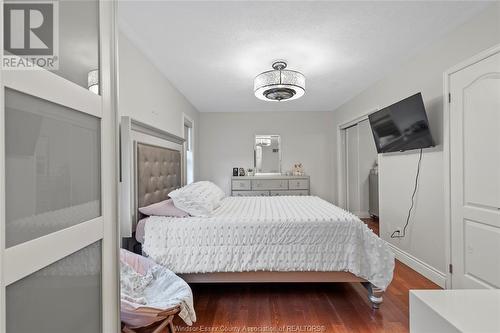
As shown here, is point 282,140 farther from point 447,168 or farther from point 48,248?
point 48,248

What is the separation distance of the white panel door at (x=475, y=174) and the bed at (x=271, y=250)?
703 millimetres

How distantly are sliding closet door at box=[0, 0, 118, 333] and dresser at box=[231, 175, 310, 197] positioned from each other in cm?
398

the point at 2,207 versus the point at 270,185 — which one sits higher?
the point at 2,207

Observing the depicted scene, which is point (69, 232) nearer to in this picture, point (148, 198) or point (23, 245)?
point (23, 245)

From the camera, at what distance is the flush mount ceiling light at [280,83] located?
2.61 meters

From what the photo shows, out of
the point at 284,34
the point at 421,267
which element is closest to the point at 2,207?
the point at 284,34

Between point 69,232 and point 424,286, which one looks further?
point 424,286

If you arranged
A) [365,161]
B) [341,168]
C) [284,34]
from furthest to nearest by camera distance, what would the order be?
[365,161] → [341,168] → [284,34]

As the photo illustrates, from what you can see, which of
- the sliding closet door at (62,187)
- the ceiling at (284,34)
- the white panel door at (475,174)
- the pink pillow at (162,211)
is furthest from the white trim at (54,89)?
the white panel door at (475,174)

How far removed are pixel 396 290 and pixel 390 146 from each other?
1550mm

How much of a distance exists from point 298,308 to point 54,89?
2132 millimetres

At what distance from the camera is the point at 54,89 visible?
666 millimetres

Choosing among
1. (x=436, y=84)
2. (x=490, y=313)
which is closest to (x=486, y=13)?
(x=436, y=84)

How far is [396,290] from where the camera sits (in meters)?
2.30
